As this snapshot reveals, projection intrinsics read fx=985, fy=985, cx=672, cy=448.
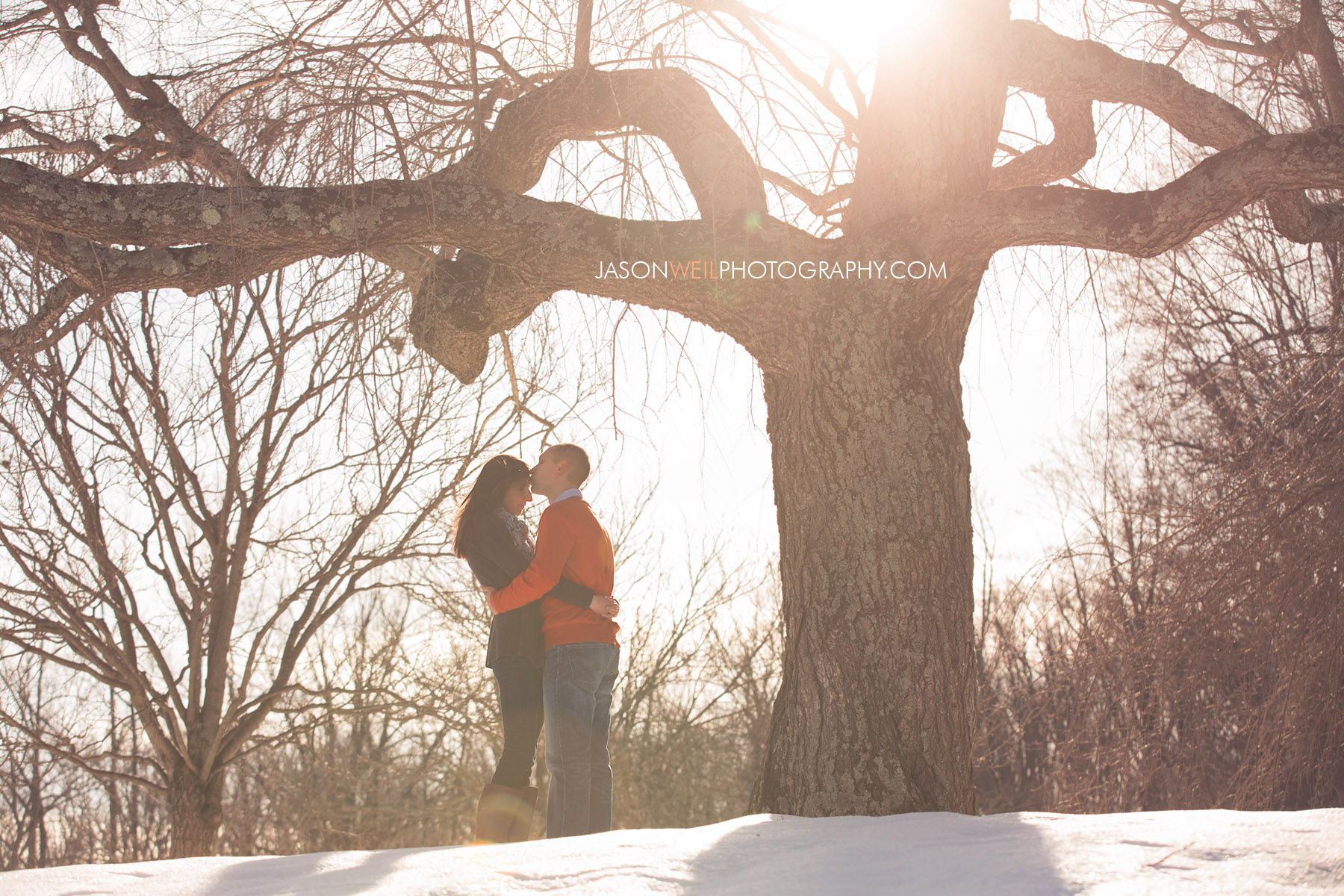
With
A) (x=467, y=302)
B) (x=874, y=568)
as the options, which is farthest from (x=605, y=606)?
(x=467, y=302)

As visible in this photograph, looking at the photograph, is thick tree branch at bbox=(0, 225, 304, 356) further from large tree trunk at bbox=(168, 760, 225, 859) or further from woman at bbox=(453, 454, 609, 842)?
large tree trunk at bbox=(168, 760, 225, 859)

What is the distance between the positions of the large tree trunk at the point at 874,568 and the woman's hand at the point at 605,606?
2.02 ft

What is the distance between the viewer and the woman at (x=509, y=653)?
11.2ft

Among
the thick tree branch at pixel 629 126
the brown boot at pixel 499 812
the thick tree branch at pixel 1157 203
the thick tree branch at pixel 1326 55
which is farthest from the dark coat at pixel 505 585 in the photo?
the thick tree branch at pixel 1326 55

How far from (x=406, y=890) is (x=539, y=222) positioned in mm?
2219

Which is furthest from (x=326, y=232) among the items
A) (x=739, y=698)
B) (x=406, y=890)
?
(x=739, y=698)

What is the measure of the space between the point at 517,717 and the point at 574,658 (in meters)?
0.33

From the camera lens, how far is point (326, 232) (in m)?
3.22

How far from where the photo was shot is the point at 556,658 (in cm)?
338

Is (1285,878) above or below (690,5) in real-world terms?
below

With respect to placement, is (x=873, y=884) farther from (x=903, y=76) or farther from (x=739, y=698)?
(x=739, y=698)

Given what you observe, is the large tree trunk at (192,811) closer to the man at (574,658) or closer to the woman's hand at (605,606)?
the man at (574,658)

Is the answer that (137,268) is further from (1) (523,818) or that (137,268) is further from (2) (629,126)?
(1) (523,818)

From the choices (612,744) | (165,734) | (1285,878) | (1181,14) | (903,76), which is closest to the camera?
(1285,878)
